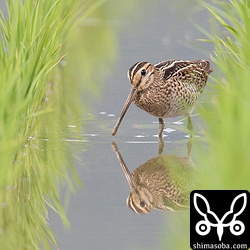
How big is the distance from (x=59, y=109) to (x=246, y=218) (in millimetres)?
3697

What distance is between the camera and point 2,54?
307 inches

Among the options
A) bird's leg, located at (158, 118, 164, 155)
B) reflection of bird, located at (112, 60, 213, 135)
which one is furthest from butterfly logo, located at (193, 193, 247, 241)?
reflection of bird, located at (112, 60, 213, 135)

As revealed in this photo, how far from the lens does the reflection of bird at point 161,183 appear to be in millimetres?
7074

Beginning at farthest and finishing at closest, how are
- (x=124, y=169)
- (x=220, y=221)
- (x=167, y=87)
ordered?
1. (x=167, y=87)
2. (x=124, y=169)
3. (x=220, y=221)

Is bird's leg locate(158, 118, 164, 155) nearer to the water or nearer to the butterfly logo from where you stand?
the water

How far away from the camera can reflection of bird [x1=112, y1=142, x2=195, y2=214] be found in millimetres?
7074

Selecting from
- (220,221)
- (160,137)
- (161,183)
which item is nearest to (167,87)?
(160,137)

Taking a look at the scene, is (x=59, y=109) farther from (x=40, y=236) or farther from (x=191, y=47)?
(x=40, y=236)

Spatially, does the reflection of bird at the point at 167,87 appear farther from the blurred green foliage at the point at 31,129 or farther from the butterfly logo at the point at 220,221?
the butterfly logo at the point at 220,221

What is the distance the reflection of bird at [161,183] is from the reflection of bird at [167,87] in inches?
34.0

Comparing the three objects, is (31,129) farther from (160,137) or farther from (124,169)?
(160,137)

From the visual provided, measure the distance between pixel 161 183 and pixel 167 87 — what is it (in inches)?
73.3

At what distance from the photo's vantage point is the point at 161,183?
7570mm

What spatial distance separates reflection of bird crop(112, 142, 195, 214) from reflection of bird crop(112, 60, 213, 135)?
86cm
